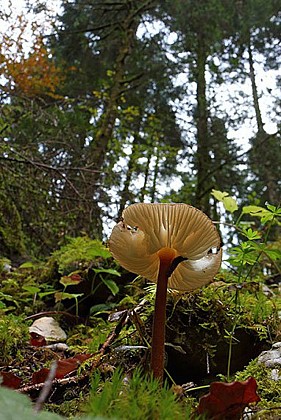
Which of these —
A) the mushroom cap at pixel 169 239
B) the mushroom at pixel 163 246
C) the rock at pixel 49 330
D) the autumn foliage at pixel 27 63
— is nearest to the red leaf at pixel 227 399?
Answer: the mushroom at pixel 163 246

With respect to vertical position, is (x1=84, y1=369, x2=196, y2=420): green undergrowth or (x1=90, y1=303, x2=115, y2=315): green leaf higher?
(x1=90, y1=303, x2=115, y2=315): green leaf

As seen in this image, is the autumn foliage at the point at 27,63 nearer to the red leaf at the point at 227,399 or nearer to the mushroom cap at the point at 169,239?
the mushroom cap at the point at 169,239

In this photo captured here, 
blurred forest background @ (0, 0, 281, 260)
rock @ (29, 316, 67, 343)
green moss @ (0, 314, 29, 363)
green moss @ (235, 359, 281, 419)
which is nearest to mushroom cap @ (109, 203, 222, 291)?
green moss @ (235, 359, 281, 419)

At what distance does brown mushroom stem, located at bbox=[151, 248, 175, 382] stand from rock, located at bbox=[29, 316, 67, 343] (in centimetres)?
101

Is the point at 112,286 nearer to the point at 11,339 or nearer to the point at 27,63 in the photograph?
the point at 11,339

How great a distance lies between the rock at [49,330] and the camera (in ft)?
6.89

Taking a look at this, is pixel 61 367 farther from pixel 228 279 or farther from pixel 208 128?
pixel 208 128

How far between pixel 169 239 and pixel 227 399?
1.78 feet

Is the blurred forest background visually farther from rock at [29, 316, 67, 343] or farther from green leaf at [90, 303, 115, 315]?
rock at [29, 316, 67, 343]

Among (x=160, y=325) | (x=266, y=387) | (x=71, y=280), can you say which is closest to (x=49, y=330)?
(x=71, y=280)

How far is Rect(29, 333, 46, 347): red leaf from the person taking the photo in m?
1.87

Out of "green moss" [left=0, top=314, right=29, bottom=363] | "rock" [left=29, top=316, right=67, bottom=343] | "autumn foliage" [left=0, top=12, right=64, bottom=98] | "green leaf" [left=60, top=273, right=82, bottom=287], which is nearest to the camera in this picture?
"green moss" [left=0, top=314, right=29, bottom=363]

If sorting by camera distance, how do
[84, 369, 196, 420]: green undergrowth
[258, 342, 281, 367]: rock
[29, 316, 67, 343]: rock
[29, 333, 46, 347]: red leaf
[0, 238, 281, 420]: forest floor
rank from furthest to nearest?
[29, 316, 67, 343]: rock, [29, 333, 46, 347]: red leaf, [258, 342, 281, 367]: rock, [0, 238, 281, 420]: forest floor, [84, 369, 196, 420]: green undergrowth

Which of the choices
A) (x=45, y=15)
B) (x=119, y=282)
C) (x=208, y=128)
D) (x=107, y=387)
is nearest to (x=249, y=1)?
(x=208, y=128)
